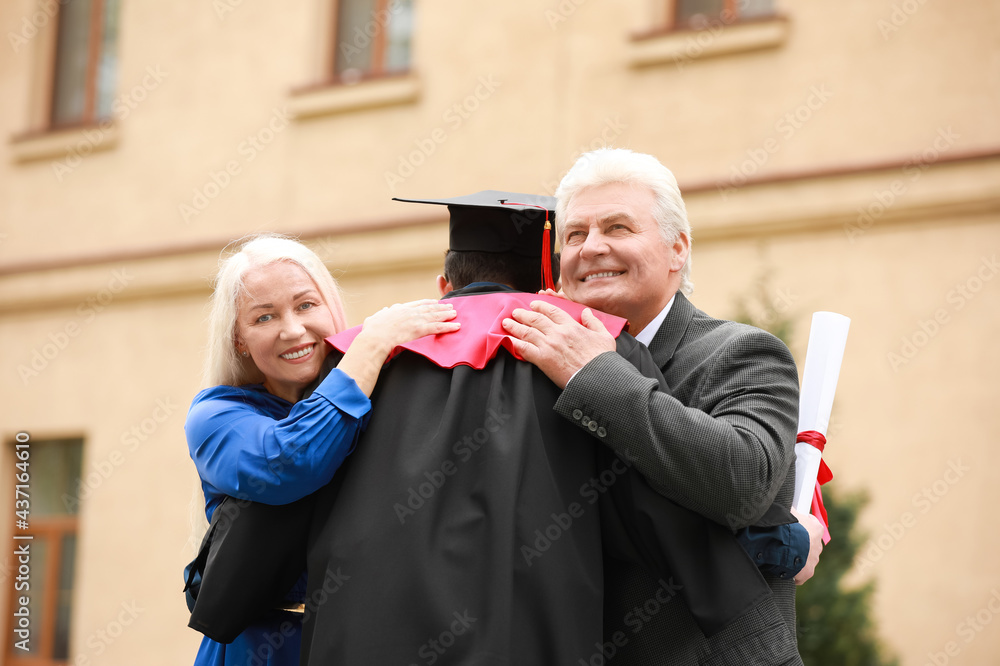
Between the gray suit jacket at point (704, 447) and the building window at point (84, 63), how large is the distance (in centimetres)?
932

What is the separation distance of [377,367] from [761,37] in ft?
18.6

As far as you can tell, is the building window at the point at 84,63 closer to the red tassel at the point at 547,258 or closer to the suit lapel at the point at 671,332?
the red tassel at the point at 547,258

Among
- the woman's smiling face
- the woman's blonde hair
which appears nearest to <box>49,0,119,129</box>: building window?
the woman's blonde hair

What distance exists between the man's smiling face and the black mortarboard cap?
116 mm

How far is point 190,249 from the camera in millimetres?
9609

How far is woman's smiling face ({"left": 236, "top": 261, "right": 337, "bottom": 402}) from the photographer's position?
9.96ft

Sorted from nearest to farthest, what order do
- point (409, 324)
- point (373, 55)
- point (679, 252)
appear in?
point (409, 324)
point (679, 252)
point (373, 55)

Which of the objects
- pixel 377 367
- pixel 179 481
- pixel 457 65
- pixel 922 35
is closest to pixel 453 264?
pixel 377 367

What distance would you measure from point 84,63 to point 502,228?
9458 millimetres

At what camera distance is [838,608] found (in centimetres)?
562

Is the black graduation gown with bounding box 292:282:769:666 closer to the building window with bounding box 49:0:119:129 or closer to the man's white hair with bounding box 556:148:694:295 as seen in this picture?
the man's white hair with bounding box 556:148:694:295

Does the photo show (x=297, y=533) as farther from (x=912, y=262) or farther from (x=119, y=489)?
(x=119, y=489)

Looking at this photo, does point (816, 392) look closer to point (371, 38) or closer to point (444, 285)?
A: point (444, 285)

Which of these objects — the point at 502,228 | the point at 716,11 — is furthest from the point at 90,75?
the point at 502,228
